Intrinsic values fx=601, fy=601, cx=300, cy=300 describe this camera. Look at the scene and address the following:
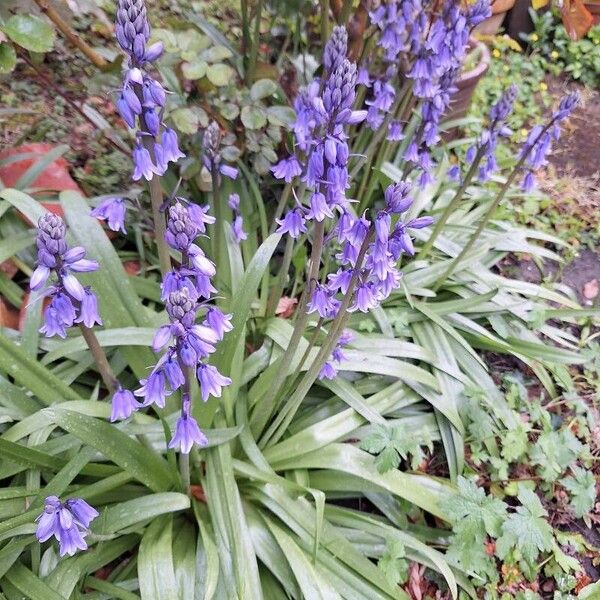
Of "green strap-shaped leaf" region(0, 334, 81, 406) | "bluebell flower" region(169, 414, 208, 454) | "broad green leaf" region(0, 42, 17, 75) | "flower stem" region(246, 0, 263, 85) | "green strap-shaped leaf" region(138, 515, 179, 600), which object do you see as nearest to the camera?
"bluebell flower" region(169, 414, 208, 454)

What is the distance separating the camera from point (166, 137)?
1791 millimetres

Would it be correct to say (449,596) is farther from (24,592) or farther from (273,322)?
(24,592)

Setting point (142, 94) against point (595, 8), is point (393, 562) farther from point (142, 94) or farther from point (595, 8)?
point (595, 8)

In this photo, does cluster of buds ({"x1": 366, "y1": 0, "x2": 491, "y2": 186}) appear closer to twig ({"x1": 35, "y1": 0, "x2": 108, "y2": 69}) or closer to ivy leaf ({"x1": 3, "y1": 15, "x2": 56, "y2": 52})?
twig ({"x1": 35, "y1": 0, "x2": 108, "y2": 69})

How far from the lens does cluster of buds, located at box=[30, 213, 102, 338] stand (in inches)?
60.3

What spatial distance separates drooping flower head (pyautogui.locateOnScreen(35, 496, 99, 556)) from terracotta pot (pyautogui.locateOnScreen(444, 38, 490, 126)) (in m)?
3.53

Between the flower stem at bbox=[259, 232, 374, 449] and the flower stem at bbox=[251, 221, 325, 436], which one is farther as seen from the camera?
the flower stem at bbox=[251, 221, 325, 436]

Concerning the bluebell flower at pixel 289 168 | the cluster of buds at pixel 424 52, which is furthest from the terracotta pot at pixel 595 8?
the bluebell flower at pixel 289 168

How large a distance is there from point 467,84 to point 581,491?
2.98 metres

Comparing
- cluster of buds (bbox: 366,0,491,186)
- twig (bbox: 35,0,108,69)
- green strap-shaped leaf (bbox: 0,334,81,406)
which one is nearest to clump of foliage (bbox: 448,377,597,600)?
cluster of buds (bbox: 366,0,491,186)

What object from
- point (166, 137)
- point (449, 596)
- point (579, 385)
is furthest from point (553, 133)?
point (449, 596)

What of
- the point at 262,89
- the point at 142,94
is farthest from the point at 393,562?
the point at 262,89

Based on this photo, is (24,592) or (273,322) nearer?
(24,592)

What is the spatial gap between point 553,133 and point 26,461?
2662 mm
